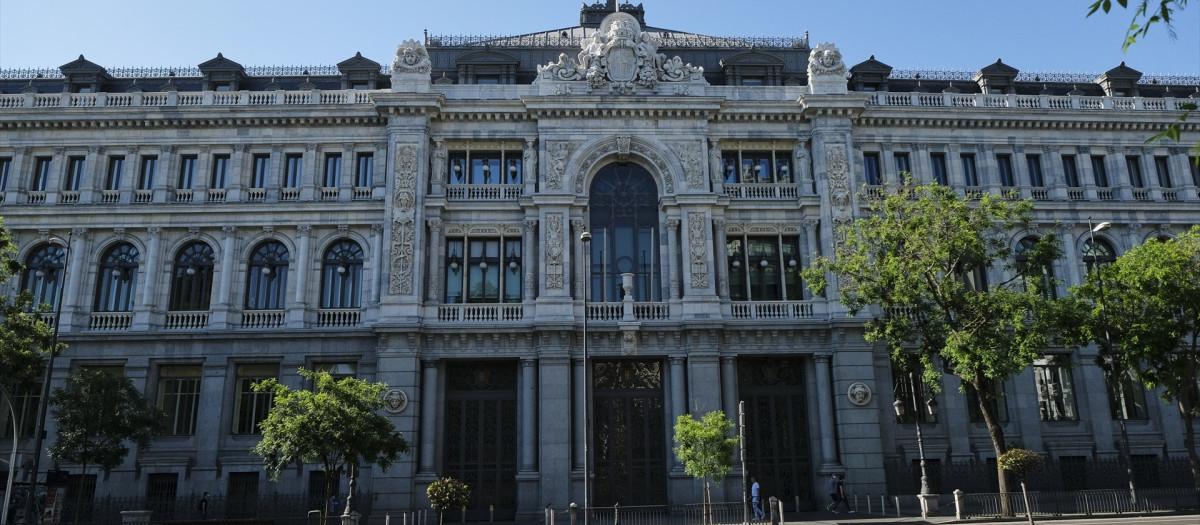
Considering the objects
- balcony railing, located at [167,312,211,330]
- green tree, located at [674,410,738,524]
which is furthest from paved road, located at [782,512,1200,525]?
balcony railing, located at [167,312,211,330]

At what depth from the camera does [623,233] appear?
35406mm

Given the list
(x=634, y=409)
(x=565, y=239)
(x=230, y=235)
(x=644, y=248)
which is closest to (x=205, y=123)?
(x=230, y=235)

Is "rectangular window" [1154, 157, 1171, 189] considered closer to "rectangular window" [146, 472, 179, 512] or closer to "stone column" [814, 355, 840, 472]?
"stone column" [814, 355, 840, 472]

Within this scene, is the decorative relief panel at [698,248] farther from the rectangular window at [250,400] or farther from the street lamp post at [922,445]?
the rectangular window at [250,400]

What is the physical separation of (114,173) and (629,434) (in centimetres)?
2563

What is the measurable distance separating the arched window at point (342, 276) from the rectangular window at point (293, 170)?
3608 millimetres

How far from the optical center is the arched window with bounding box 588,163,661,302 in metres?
34.5

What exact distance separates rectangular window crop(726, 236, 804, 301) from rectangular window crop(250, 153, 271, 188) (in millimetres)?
20818

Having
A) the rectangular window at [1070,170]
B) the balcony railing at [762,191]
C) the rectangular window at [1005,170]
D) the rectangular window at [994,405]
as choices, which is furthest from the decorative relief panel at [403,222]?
the rectangular window at [1070,170]

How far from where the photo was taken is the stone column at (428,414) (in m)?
31.5

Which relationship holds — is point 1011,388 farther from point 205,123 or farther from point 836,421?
point 205,123

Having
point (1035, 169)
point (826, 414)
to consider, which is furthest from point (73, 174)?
point (1035, 169)

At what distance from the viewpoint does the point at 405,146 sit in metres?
34.7

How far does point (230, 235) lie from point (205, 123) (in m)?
5.50
